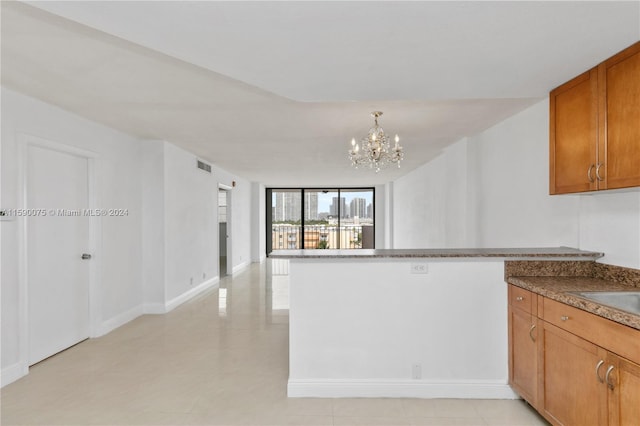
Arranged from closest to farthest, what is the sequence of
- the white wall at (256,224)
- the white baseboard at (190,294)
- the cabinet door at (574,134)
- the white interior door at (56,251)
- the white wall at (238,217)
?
the cabinet door at (574,134)
the white interior door at (56,251)
the white baseboard at (190,294)
the white wall at (238,217)
the white wall at (256,224)

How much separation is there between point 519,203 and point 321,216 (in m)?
8.47

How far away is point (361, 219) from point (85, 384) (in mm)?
9622

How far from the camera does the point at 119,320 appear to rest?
4379 millimetres

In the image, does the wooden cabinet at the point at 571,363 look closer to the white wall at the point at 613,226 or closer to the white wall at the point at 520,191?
the white wall at the point at 613,226

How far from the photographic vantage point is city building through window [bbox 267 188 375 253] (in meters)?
11.7

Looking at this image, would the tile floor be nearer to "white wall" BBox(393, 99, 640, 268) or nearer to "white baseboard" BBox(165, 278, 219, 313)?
"white baseboard" BBox(165, 278, 219, 313)

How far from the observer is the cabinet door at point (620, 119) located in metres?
1.90

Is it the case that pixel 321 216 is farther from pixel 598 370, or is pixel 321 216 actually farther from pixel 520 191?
pixel 598 370

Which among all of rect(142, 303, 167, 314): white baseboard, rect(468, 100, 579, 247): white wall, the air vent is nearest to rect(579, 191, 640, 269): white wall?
rect(468, 100, 579, 247): white wall

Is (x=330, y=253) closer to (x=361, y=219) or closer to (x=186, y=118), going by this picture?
(x=186, y=118)

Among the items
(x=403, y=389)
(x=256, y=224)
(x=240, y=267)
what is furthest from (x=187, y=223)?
(x=256, y=224)

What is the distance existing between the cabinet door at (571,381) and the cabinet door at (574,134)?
973 millimetres

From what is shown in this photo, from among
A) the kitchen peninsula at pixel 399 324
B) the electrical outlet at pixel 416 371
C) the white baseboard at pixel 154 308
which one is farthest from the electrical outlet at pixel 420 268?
the white baseboard at pixel 154 308

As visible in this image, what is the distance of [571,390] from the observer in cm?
197
